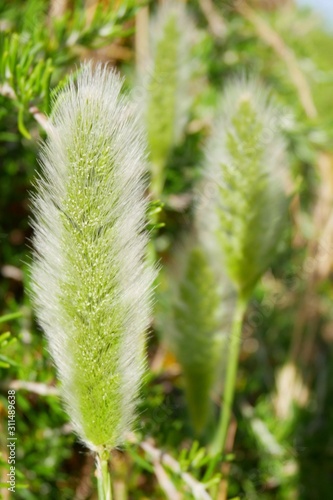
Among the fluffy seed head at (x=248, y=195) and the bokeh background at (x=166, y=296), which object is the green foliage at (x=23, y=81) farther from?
the fluffy seed head at (x=248, y=195)

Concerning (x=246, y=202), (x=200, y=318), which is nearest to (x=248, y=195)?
(x=246, y=202)

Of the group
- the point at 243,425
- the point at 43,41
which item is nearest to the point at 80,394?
the point at 43,41

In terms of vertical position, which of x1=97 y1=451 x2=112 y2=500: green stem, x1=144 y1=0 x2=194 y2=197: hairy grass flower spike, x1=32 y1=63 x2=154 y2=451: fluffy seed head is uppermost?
x1=144 y1=0 x2=194 y2=197: hairy grass flower spike

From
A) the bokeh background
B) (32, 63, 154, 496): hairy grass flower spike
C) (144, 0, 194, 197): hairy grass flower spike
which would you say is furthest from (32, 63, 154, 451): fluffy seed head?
(144, 0, 194, 197): hairy grass flower spike

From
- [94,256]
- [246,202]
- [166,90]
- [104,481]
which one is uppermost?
[166,90]

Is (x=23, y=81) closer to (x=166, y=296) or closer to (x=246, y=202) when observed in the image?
(x=246, y=202)

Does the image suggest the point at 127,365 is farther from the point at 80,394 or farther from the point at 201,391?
the point at 201,391

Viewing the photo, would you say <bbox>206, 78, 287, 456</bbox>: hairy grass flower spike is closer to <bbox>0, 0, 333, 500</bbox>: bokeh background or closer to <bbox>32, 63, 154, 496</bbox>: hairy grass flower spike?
<bbox>0, 0, 333, 500</bbox>: bokeh background

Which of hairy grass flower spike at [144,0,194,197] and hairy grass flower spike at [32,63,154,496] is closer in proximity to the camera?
hairy grass flower spike at [32,63,154,496]

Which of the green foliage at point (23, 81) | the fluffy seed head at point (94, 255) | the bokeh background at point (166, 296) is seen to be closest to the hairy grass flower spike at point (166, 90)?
the bokeh background at point (166, 296)
